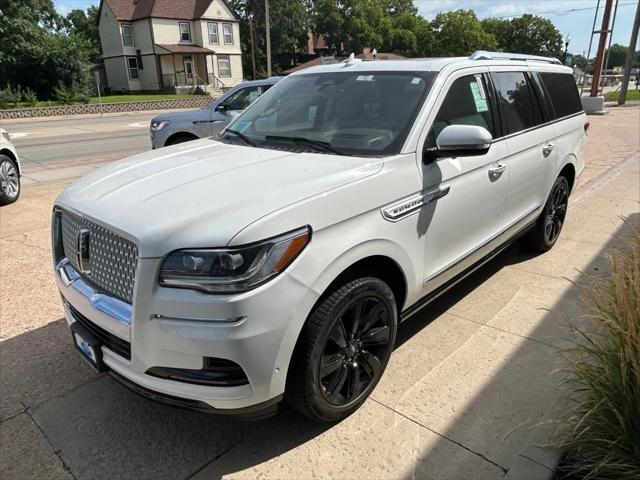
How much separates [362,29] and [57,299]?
73624 mm

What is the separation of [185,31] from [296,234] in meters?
51.8

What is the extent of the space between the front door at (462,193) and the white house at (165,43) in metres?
46.5

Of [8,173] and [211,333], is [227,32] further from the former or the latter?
[211,333]

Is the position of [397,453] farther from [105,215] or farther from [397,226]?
[105,215]

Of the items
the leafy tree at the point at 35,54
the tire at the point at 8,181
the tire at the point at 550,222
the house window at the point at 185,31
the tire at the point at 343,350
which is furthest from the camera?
the house window at the point at 185,31

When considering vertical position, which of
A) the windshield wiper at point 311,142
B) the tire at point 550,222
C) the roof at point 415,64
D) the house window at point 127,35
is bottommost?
the tire at point 550,222

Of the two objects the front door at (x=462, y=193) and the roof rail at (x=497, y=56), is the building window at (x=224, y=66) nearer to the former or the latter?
the roof rail at (x=497, y=56)

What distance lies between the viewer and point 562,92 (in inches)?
202

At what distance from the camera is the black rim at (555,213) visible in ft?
16.9

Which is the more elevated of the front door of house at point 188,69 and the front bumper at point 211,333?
the front door of house at point 188,69

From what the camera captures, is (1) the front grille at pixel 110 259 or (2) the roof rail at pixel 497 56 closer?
(1) the front grille at pixel 110 259

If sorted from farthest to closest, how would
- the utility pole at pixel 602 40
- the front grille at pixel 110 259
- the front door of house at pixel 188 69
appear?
the front door of house at pixel 188 69 < the utility pole at pixel 602 40 < the front grille at pixel 110 259

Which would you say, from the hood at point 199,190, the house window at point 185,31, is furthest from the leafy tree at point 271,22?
the hood at point 199,190

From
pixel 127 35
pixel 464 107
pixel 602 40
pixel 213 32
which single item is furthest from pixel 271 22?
pixel 464 107
